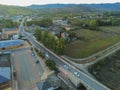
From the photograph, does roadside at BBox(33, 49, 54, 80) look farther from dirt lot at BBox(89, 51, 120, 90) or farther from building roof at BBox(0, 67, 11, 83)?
dirt lot at BBox(89, 51, 120, 90)

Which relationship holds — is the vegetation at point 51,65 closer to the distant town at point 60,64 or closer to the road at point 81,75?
the distant town at point 60,64

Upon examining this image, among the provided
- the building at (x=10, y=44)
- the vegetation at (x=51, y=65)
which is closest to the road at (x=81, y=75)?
the vegetation at (x=51, y=65)

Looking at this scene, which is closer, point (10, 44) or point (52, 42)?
point (52, 42)

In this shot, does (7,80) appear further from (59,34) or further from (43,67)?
(59,34)

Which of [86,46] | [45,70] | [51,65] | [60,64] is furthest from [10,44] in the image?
[86,46]

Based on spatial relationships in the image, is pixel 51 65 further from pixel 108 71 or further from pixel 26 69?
pixel 108 71

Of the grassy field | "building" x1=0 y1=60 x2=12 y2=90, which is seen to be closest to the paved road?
"building" x1=0 y1=60 x2=12 y2=90
